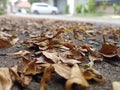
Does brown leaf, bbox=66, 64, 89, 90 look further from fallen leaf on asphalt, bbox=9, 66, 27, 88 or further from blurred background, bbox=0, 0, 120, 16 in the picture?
blurred background, bbox=0, 0, 120, 16

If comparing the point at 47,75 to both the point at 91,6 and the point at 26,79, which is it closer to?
the point at 26,79

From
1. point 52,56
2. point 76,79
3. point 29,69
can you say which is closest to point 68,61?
point 52,56

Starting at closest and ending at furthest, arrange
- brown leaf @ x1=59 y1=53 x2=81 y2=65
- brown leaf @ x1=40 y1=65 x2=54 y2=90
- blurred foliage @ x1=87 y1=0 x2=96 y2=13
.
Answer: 1. brown leaf @ x1=40 y1=65 x2=54 y2=90
2. brown leaf @ x1=59 y1=53 x2=81 y2=65
3. blurred foliage @ x1=87 y1=0 x2=96 y2=13

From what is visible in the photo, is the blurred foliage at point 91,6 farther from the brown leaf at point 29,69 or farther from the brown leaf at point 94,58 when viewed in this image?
the brown leaf at point 29,69

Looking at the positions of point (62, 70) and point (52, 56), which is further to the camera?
point (52, 56)

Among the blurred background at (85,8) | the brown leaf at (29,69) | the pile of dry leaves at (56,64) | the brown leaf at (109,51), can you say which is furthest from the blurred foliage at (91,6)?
the brown leaf at (29,69)

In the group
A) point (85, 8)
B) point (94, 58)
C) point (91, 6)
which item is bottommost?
point (85, 8)

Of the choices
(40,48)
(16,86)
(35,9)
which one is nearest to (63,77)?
(16,86)

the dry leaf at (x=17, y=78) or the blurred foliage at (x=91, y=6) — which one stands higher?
the dry leaf at (x=17, y=78)

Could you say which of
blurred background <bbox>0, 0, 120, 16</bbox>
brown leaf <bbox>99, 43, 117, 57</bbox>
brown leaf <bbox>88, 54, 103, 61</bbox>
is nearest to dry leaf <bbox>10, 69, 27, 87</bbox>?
brown leaf <bbox>88, 54, 103, 61</bbox>
